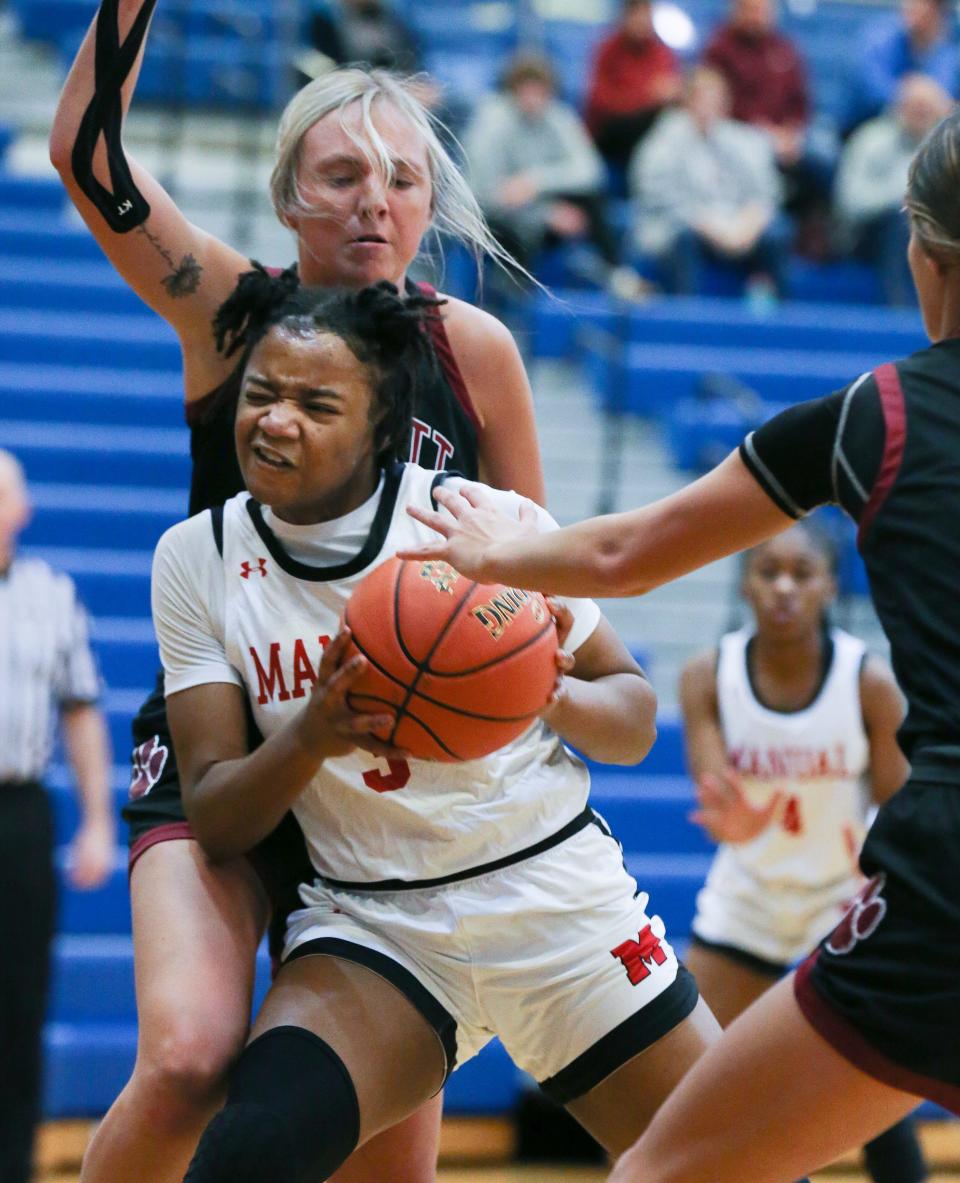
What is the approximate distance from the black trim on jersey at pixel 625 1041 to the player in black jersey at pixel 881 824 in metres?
0.34

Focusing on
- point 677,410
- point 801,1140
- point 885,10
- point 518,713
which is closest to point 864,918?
point 801,1140

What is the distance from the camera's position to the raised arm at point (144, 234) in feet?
10.1

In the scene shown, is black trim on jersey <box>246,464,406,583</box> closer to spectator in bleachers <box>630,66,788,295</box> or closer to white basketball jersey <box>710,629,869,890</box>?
white basketball jersey <box>710,629,869,890</box>

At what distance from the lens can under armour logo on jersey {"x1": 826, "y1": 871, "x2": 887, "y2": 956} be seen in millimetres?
2314

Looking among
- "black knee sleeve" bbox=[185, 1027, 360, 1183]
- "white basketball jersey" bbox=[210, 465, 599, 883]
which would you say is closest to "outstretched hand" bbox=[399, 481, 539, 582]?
"white basketball jersey" bbox=[210, 465, 599, 883]

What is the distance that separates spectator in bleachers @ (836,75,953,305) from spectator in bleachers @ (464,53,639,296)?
1450 mm

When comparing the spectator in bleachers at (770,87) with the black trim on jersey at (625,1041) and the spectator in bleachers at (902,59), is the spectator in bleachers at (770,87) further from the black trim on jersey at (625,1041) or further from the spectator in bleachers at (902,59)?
the black trim on jersey at (625,1041)

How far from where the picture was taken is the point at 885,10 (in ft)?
42.0

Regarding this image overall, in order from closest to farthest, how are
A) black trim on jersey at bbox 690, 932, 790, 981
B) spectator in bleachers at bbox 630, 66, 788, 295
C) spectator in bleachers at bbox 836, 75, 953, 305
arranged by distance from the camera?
black trim on jersey at bbox 690, 932, 790, 981 < spectator in bleachers at bbox 630, 66, 788, 295 < spectator in bleachers at bbox 836, 75, 953, 305

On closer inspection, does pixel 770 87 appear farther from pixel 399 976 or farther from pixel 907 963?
pixel 907 963

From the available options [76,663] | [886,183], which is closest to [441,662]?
[76,663]

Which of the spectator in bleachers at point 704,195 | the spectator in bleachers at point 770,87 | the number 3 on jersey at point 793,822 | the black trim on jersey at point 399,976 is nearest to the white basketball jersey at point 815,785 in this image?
the number 3 on jersey at point 793,822

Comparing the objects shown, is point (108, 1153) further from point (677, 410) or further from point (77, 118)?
point (677, 410)

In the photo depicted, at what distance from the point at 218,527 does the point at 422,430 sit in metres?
0.42
